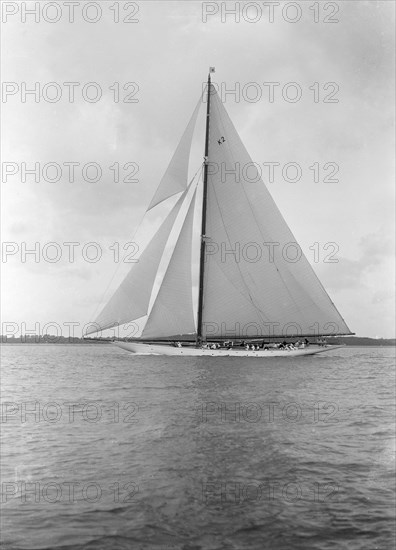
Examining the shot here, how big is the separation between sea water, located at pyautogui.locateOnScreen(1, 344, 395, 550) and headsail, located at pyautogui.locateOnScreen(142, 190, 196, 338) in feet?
74.5

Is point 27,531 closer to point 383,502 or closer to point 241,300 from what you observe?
point 383,502

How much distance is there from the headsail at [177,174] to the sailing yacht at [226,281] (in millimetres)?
85

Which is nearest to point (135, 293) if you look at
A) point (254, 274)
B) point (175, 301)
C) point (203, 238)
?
point (175, 301)

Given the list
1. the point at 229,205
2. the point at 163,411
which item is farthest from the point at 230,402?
the point at 229,205

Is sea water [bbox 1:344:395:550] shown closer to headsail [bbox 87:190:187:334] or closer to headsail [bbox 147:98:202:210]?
headsail [bbox 87:190:187:334]

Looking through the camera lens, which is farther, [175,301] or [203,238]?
[203,238]

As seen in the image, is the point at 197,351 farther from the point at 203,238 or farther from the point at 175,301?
the point at 203,238

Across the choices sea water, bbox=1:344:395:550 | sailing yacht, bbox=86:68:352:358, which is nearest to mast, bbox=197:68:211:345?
sailing yacht, bbox=86:68:352:358

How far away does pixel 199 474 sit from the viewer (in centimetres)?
930

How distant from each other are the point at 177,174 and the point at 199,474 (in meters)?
37.3

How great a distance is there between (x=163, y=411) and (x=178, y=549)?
383 inches

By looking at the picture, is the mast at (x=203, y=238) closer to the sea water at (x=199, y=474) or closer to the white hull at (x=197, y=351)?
the white hull at (x=197, y=351)

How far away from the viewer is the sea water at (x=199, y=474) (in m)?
6.75

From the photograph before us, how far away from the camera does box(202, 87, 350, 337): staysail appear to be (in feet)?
144
